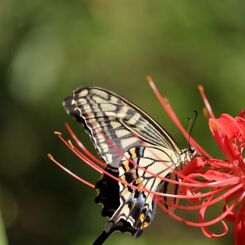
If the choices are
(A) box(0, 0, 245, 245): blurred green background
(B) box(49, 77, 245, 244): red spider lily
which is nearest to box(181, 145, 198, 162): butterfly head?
(B) box(49, 77, 245, 244): red spider lily

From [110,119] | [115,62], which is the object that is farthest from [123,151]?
[115,62]

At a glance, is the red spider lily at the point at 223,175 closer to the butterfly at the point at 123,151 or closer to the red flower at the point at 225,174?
the red flower at the point at 225,174

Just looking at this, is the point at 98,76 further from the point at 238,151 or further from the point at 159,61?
the point at 238,151

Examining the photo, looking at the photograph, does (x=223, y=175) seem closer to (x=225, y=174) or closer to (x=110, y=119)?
(x=225, y=174)

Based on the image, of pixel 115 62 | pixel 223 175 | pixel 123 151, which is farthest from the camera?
pixel 115 62

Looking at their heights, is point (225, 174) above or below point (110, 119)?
below

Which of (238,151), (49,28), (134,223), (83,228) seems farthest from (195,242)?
(238,151)
